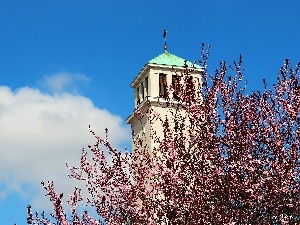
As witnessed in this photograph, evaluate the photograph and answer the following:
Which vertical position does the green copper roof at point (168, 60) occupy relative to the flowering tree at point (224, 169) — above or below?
above

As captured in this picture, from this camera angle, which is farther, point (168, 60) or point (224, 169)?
point (168, 60)

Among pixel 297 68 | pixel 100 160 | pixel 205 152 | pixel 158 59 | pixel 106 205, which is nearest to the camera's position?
pixel 205 152

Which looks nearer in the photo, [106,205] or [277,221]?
[277,221]

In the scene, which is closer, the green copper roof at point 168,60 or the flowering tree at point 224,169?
the flowering tree at point 224,169

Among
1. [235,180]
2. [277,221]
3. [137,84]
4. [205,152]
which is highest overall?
[137,84]

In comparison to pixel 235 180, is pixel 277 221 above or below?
below

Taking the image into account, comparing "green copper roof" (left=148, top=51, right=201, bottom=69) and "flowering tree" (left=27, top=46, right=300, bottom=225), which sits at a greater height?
"green copper roof" (left=148, top=51, right=201, bottom=69)

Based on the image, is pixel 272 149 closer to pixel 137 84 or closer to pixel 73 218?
pixel 73 218

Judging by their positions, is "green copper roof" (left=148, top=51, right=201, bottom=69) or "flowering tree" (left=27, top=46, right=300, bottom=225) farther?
"green copper roof" (left=148, top=51, right=201, bottom=69)

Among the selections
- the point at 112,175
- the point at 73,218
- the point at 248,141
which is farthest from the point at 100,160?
the point at 248,141

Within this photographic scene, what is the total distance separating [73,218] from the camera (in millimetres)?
14914

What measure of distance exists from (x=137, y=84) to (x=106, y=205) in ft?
121

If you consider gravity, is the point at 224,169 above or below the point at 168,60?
below

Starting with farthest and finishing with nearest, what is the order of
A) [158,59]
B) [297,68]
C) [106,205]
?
[158,59], [106,205], [297,68]
